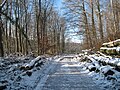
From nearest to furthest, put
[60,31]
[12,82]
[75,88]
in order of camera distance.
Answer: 1. [75,88]
2. [12,82]
3. [60,31]

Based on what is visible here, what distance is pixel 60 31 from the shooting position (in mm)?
72688

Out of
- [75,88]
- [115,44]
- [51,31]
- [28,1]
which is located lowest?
[75,88]

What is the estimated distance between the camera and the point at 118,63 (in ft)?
36.7

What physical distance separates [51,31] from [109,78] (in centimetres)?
5429

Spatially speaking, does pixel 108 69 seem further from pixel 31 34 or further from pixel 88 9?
pixel 31 34

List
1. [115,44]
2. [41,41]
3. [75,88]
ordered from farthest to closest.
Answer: [41,41] < [115,44] < [75,88]

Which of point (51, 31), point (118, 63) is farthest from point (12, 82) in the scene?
point (51, 31)

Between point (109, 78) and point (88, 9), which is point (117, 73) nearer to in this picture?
point (109, 78)

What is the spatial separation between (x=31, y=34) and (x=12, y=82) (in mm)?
54743

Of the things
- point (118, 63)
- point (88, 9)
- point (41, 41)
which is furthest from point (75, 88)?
point (88, 9)

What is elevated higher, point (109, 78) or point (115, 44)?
point (115, 44)

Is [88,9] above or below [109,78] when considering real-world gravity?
above

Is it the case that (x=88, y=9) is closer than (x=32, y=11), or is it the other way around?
(x=88, y=9)

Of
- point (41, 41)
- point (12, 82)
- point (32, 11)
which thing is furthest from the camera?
point (32, 11)
